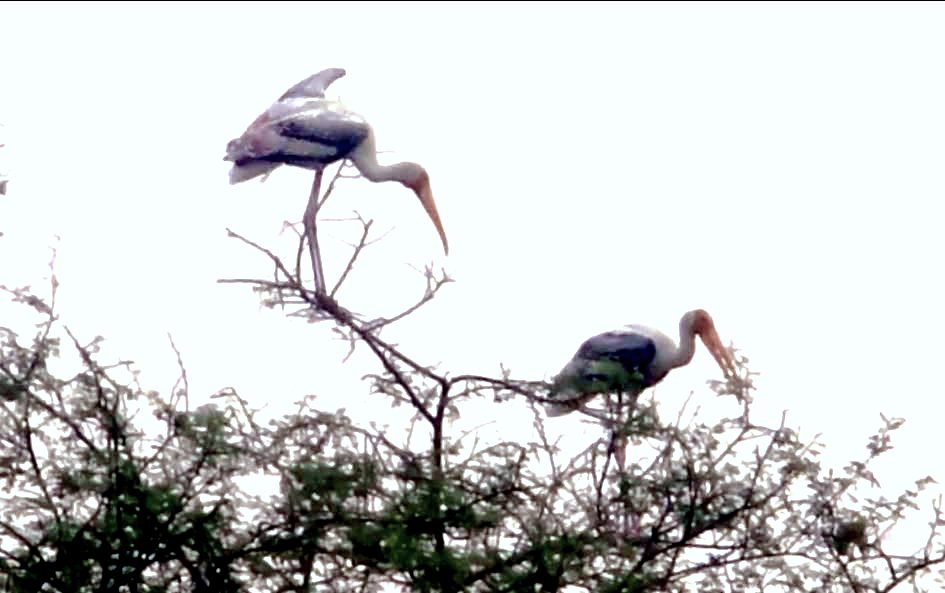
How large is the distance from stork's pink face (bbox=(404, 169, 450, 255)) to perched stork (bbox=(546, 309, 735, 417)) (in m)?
0.96

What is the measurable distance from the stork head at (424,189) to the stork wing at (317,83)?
1.78 ft

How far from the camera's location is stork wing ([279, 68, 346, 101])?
11969 mm

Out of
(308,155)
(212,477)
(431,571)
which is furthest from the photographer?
(308,155)

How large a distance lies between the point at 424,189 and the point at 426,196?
0.14 feet

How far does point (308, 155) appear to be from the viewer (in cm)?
1155

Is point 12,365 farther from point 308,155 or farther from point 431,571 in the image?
point 308,155

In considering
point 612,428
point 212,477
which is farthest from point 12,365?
point 612,428

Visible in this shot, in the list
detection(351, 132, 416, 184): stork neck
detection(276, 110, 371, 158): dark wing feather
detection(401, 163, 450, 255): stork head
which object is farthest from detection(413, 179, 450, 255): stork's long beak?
detection(276, 110, 371, 158): dark wing feather

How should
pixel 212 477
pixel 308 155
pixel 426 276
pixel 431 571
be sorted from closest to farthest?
1. pixel 431 571
2. pixel 212 477
3. pixel 426 276
4. pixel 308 155

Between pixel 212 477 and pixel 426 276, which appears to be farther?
pixel 426 276

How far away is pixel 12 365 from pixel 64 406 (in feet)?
0.70

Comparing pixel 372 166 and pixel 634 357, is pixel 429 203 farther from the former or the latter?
pixel 634 357

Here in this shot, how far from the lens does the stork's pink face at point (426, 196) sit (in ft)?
39.9

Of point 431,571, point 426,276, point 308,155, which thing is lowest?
point 431,571
